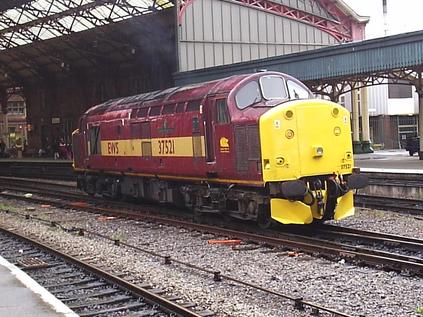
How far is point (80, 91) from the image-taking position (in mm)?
51250

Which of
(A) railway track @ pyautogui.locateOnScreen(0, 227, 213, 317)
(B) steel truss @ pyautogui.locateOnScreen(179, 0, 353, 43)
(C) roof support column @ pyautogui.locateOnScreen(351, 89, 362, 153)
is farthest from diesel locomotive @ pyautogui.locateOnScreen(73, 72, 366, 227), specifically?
(C) roof support column @ pyautogui.locateOnScreen(351, 89, 362, 153)

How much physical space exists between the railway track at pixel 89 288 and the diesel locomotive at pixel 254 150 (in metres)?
3.71

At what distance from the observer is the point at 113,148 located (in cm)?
1859

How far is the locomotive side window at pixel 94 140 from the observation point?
20.0 meters

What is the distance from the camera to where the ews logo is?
18.3 m

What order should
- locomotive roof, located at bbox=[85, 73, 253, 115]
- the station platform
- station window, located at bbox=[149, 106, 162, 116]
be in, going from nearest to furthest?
locomotive roof, located at bbox=[85, 73, 253, 115], station window, located at bbox=[149, 106, 162, 116], the station platform

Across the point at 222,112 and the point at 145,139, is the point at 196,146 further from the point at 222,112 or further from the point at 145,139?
the point at 145,139

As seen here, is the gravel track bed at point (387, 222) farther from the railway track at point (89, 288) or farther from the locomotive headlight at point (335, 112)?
the railway track at point (89, 288)

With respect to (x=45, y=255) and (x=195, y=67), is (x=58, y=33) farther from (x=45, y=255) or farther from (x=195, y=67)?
(x=45, y=255)

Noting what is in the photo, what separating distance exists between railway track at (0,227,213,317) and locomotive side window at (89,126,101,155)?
8.54 m

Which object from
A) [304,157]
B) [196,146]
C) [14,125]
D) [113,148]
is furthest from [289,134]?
[14,125]

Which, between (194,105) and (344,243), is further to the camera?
(194,105)

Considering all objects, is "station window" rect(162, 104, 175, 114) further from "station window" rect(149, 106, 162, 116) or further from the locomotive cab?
the locomotive cab

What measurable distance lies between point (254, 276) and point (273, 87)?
196 inches
